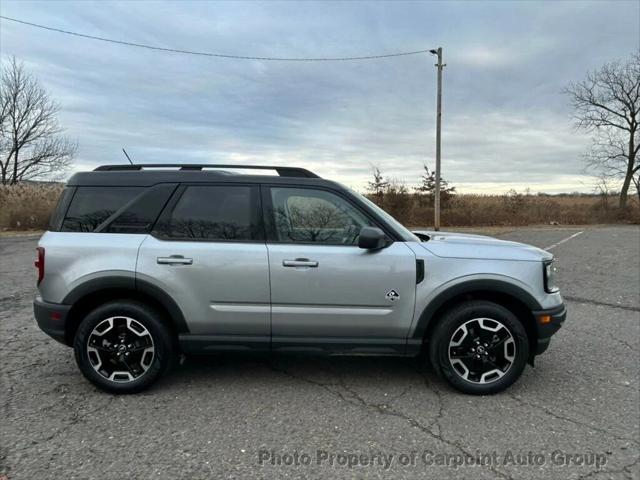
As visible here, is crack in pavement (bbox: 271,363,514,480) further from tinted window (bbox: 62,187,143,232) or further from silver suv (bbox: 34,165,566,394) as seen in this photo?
tinted window (bbox: 62,187,143,232)

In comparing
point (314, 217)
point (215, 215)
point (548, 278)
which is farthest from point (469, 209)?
point (215, 215)

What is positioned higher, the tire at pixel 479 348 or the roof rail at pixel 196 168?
the roof rail at pixel 196 168

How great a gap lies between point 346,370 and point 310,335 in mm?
798

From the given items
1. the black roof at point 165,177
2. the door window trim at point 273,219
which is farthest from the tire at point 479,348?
the black roof at point 165,177

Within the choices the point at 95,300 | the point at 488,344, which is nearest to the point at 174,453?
the point at 95,300

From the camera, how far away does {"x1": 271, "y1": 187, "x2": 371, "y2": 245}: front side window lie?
3735 millimetres

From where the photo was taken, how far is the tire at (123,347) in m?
3.64

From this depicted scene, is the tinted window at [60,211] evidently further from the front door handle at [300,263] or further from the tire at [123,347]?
the front door handle at [300,263]

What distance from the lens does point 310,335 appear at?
12.1 ft

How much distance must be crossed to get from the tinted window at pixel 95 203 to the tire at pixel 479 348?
9.09 feet

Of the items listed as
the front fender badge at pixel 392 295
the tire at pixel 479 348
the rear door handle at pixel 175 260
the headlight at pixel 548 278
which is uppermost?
the rear door handle at pixel 175 260

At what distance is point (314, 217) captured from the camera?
385 centimetres

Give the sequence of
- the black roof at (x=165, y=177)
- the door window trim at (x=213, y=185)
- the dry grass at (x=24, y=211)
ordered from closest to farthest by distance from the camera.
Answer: the door window trim at (x=213, y=185) < the black roof at (x=165, y=177) < the dry grass at (x=24, y=211)

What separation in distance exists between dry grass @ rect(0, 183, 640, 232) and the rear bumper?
70.8 feet
